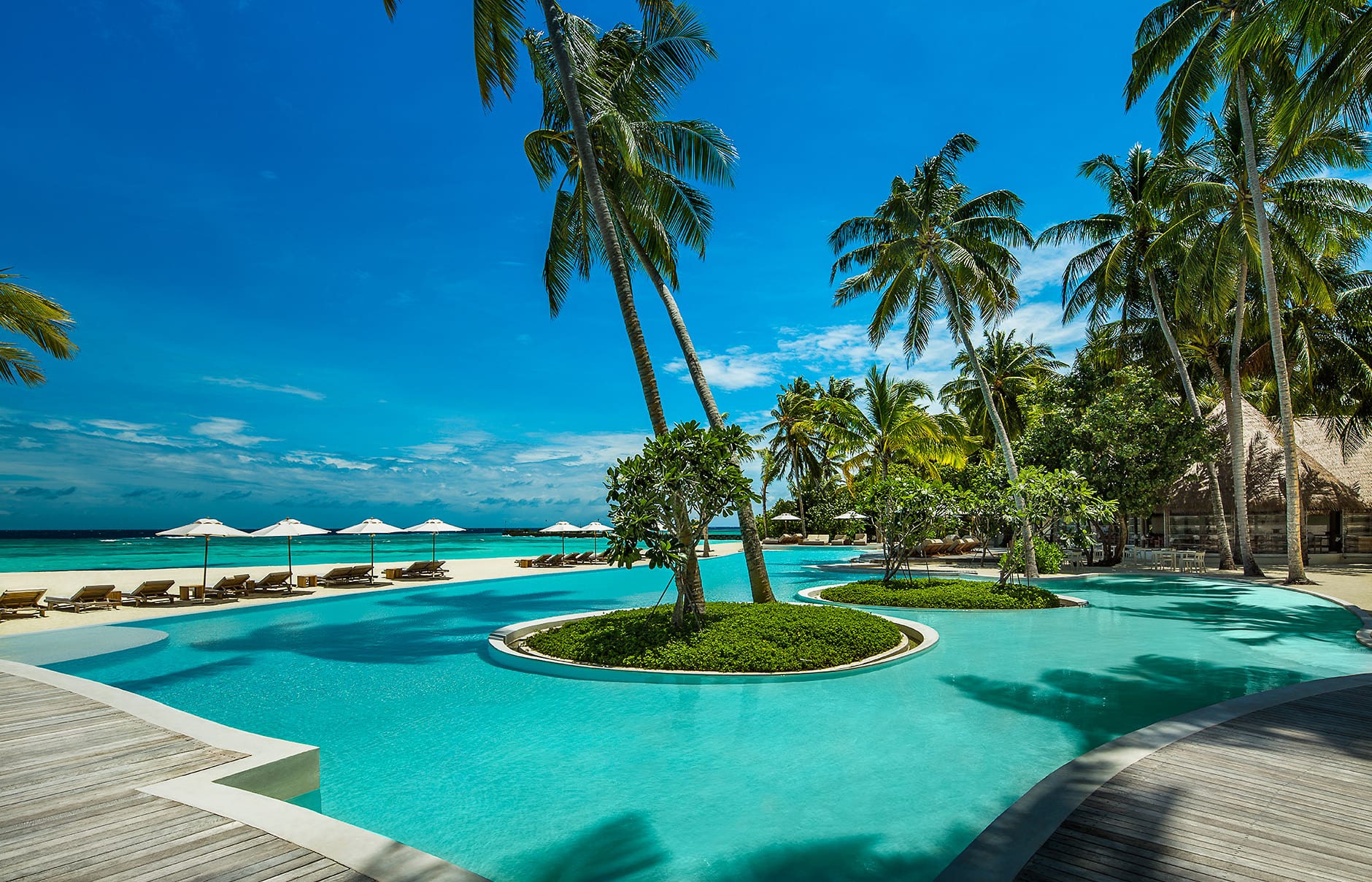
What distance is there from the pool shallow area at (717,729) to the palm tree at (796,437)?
81.9ft

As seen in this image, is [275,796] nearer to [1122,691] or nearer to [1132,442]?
[1122,691]

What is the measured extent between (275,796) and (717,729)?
13.4 feet

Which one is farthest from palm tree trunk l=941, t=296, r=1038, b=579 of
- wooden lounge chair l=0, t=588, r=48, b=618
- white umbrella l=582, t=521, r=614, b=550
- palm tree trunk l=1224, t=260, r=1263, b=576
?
wooden lounge chair l=0, t=588, r=48, b=618

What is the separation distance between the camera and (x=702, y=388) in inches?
489

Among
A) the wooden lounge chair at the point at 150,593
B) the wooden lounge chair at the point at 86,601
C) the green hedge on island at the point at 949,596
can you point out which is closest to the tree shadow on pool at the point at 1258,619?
the green hedge on island at the point at 949,596

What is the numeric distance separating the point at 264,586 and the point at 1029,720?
22379 mm

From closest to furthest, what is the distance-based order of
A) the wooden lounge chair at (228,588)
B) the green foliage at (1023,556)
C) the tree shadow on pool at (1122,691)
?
1. the tree shadow on pool at (1122,691)
2. the green foliage at (1023,556)
3. the wooden lounge chair at (228,588)

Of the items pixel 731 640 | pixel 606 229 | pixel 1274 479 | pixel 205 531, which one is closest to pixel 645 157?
pixel 606 229

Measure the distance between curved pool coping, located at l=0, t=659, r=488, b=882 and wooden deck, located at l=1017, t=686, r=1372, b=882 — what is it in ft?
10.8

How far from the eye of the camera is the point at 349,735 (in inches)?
281

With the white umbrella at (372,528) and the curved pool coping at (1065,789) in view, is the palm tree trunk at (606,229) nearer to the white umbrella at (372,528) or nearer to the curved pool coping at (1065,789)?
the curved pool coping at (1065,789)

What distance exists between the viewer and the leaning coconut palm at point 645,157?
12078 millimetres

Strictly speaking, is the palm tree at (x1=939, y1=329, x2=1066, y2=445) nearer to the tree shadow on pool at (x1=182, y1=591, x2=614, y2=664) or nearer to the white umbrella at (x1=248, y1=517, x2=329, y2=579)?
the tree shadow on pool at (x1=182, y1=591, x2=614, y2=664)

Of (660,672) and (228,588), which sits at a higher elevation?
(228,588)
